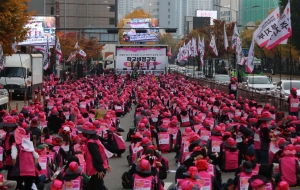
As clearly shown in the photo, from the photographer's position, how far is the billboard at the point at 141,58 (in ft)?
241

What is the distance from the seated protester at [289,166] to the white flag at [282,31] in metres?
14.1

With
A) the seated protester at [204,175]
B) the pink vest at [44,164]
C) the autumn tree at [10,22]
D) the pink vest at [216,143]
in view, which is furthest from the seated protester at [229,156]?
the autumn tree at [10,22]

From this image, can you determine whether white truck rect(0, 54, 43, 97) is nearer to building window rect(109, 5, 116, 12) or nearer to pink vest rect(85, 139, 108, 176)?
pink vest rect(85, 139, 108, 176)

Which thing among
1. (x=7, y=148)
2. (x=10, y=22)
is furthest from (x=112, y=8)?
(x=7, y=148)

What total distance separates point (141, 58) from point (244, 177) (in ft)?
201

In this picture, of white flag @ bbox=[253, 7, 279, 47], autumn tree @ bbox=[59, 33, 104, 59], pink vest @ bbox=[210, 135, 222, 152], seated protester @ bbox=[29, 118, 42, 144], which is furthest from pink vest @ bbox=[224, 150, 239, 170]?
autumn tree @ bbox=[59, 33, 104, 59]

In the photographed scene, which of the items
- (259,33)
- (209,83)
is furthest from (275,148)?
(209,83)

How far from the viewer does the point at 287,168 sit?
49.7 feet

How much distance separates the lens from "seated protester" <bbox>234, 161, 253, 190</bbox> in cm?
1266

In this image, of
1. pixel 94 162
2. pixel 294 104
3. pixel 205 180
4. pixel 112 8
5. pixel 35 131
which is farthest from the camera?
pixel 112 8

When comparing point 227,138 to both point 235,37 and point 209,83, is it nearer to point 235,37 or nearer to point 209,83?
point 235,37

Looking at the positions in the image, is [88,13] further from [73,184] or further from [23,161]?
[73,184]

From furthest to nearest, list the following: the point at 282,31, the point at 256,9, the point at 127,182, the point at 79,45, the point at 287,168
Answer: the point at 256,9 → the point at 79,45 → the point at 282,31 → the point at 127,182 → the point at 287,168

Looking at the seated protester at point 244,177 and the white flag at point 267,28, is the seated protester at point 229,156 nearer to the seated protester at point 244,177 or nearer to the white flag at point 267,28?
the seated protester at point 244,177
